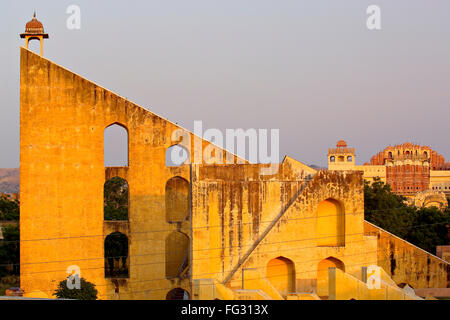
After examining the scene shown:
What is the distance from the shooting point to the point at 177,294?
1043 inches

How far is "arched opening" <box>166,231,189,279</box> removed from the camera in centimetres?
2664

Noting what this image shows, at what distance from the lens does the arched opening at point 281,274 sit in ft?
74.0

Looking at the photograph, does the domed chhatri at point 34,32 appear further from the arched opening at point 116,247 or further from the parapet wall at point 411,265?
the parapet wall at point 411,265

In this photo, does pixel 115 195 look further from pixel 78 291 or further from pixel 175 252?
pixel 78 291

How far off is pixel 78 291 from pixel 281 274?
6.95m

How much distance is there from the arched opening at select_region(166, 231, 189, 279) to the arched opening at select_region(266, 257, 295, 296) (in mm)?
4933

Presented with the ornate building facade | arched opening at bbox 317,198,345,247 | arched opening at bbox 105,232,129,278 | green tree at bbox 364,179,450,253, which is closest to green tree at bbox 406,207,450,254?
green tree at bbox 364,179,450,253

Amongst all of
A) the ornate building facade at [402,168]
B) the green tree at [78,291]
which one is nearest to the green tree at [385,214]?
the green tree at [78,291]

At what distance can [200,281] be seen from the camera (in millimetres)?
19844

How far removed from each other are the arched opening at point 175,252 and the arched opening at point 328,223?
5.97m
